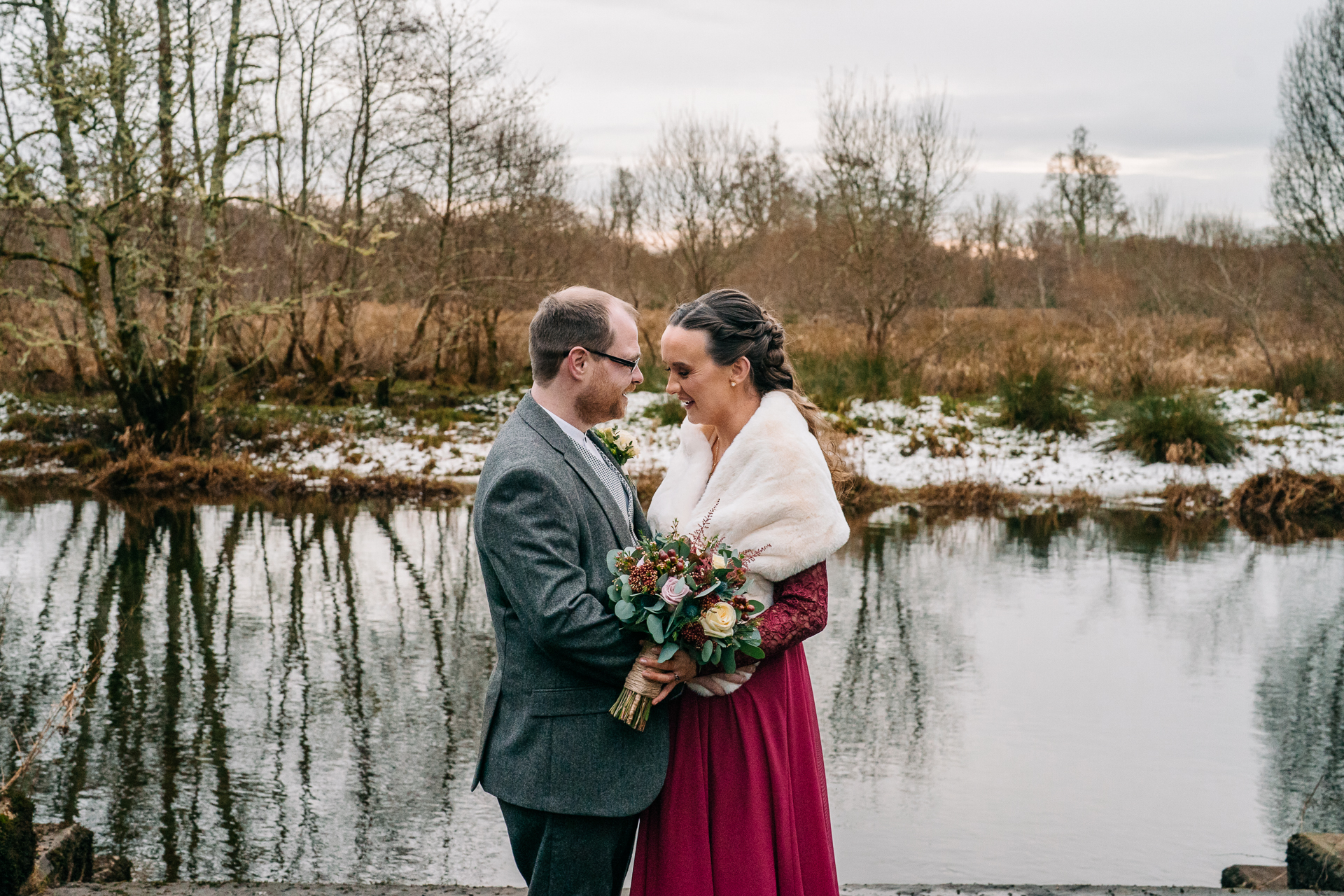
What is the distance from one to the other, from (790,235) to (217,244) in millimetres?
13203

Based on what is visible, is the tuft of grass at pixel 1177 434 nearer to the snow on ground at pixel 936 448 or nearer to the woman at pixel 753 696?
the snow on ground at pixel 936 448

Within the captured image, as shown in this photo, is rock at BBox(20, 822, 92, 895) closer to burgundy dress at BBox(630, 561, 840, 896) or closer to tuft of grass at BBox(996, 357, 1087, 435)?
burgundy dress at BBox(630, 561, 840, 896)

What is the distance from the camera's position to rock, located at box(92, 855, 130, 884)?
4156mm

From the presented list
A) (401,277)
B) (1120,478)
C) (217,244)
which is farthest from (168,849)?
(401,277)

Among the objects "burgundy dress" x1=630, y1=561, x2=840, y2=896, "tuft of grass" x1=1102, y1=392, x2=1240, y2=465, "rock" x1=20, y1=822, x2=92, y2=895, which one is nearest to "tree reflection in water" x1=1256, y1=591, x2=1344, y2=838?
"burgundy dress" x1=630, y1=561, x2=840, y2=896

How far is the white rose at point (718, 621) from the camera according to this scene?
244 centimetres

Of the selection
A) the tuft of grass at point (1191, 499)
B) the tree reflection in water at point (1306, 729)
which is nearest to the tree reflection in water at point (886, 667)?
the tree reflection in water at point (1306, 729)

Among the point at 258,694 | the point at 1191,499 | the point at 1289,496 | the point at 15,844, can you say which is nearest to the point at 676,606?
the point at 15,844

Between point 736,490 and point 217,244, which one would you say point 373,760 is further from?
point 217,244

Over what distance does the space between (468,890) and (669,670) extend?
1.75 meters

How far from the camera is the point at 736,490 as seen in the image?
2836 mm

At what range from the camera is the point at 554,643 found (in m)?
2.47

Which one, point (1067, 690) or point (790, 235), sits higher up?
point (790, 235)

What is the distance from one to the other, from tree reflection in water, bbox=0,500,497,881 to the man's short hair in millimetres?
2645
